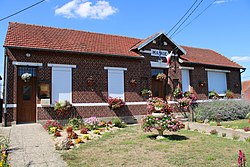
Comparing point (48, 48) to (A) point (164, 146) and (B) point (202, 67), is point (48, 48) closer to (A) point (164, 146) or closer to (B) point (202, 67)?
(A) point (164, 146)

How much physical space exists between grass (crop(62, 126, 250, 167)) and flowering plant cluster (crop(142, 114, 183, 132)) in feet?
1.68

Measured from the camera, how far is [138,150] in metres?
6.73

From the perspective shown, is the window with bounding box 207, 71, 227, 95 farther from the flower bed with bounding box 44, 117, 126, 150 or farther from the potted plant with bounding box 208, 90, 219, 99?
the flower bed with bounding box 44, 117, 126, 150

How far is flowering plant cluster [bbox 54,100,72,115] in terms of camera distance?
1121 centimetres

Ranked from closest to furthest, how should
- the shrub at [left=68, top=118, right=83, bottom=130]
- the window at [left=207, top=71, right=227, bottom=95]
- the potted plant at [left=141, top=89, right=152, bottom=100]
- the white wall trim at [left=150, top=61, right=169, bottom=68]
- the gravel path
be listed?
the gravel path < the shrub at [left=68, top=118, right=83, bottom=130] < the potted plant at [left=141, top=89, right=152, bottom=100] < the white wall trim at [left=150, top=61, right=169, bottom=68] < the window at [left=207, top=71, right=227, bottom=95]

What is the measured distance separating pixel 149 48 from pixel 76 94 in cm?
609

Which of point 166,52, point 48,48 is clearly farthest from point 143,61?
point 48,48

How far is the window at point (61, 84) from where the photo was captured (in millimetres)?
11633

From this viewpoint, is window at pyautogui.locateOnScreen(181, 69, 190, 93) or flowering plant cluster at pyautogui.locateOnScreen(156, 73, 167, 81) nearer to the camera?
flowering plant cluster at pyautogui.locateOnScreen(156, 73, 167, 81)

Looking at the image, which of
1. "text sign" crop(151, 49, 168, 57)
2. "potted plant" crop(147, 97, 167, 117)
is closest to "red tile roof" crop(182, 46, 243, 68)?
"text sign" crop(151, 49, 168, 57)

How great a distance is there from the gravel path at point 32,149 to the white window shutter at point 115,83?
→ 4.81 m

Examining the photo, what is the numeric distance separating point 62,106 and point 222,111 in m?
10.2

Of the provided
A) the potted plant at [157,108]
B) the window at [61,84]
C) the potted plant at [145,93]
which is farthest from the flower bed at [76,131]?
the potted plant at [145,93]

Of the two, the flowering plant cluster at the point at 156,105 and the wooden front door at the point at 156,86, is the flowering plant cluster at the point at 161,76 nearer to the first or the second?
the wooden front door at the point at 156,86
